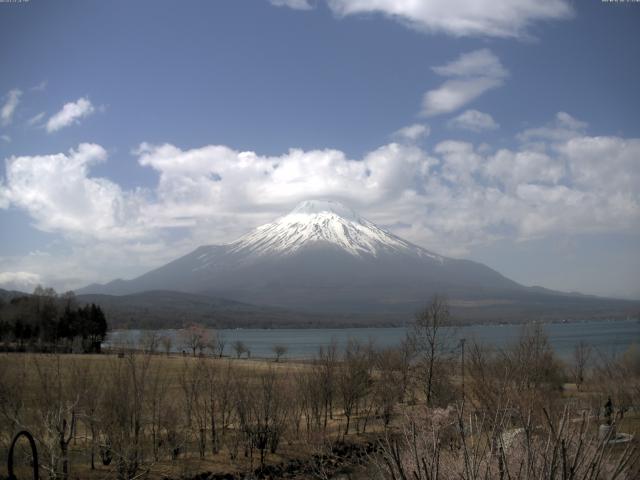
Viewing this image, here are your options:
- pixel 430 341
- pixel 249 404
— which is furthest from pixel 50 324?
pixel 430 341

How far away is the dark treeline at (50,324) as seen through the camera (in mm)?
77125

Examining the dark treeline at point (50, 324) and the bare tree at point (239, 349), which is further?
the bare tree at point (239, 349)

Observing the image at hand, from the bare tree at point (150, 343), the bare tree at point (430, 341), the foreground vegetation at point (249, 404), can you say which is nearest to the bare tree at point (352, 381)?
the foreground vegetation at point (249, 404)

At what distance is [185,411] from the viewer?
28453mm

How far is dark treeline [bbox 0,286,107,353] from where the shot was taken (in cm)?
7712

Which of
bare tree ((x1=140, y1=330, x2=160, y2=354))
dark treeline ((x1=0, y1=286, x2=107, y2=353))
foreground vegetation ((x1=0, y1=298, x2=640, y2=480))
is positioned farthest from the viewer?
dark treeline ((x1=0, y1=286, x2=107, y2=353))

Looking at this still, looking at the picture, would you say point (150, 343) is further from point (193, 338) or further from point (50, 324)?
point (193, 338)

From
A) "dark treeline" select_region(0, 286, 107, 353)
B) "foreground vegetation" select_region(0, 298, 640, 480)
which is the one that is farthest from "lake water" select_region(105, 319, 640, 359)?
"dark treeline" select_region(0, 286, 107, 353)

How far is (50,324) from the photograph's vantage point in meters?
83.4

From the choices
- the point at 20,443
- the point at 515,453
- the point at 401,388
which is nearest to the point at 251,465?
the point at 20,443

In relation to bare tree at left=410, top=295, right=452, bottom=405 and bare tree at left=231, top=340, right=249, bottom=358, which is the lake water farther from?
bare tree at left=231, top=340, right=249, bottom=358

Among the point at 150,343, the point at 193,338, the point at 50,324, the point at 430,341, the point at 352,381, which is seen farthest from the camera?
the point at 193,338

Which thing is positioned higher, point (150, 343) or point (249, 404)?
point (150, 343)

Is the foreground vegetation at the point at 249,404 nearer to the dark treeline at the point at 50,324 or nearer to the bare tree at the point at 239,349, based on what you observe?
the dark treeline at the point at 50,324
